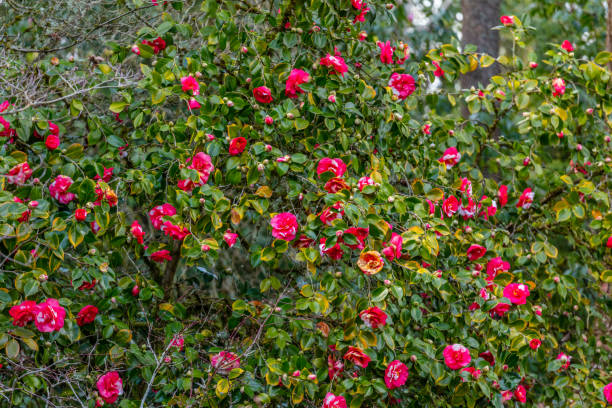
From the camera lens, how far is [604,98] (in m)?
2.59

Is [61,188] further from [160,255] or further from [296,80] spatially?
[296,80]

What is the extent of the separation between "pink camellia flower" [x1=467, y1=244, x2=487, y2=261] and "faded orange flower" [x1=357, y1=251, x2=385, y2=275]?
632mm

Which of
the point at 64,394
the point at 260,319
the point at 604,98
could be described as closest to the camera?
the point at 64,394

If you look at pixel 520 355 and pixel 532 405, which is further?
pixel 532 405

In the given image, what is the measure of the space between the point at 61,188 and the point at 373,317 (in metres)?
1.06

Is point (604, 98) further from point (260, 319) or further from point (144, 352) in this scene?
point (144, 352)

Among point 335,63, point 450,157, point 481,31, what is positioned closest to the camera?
point 335,63

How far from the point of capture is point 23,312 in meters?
1.76

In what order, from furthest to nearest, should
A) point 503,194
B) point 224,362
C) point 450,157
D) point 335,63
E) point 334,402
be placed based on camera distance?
point 503,194, point 450,157, point 335,63, point 224,362, point 334,402

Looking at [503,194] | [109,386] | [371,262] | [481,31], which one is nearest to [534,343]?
[503,194]

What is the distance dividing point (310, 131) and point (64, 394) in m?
1.20

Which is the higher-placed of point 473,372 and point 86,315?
point 473,372

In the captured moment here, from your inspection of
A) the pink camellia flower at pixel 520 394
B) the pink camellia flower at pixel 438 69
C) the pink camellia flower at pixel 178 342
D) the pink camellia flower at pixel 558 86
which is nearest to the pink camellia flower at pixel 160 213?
the pink camellia flower at pixel 178 342

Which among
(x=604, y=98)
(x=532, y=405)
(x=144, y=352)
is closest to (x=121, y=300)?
(x=144, y=352)
